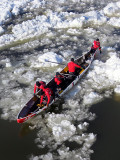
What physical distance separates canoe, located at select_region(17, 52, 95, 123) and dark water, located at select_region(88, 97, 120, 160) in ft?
5.48

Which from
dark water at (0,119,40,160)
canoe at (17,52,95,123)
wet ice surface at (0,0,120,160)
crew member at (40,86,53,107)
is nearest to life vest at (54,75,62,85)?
canoe at (17,52,95,123)

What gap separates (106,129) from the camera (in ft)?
26.1

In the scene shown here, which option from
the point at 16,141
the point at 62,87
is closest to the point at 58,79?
the point at 62,87

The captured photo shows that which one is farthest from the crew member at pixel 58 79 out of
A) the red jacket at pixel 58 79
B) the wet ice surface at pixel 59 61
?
the wet ice surface at pixel 59 61

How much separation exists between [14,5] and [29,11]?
231 centimetres

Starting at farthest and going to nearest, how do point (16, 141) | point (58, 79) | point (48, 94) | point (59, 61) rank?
point (59, 61), point (58, 79), point (48, 94), point (16, 141)

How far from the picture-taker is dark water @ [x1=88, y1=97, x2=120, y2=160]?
7.11 metres

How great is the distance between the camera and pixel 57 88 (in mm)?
9555

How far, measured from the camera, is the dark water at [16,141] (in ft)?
24.3

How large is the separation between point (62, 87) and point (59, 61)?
8.14ft

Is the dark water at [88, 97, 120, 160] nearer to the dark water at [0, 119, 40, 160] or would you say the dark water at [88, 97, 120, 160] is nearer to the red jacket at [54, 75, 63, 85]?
the red jacket at [54, 75, 63, 85]

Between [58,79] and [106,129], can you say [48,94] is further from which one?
[106,129]

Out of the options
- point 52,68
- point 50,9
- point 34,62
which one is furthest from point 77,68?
point 50,9

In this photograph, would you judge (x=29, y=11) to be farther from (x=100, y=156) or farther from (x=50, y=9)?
(x=100, y=156)
